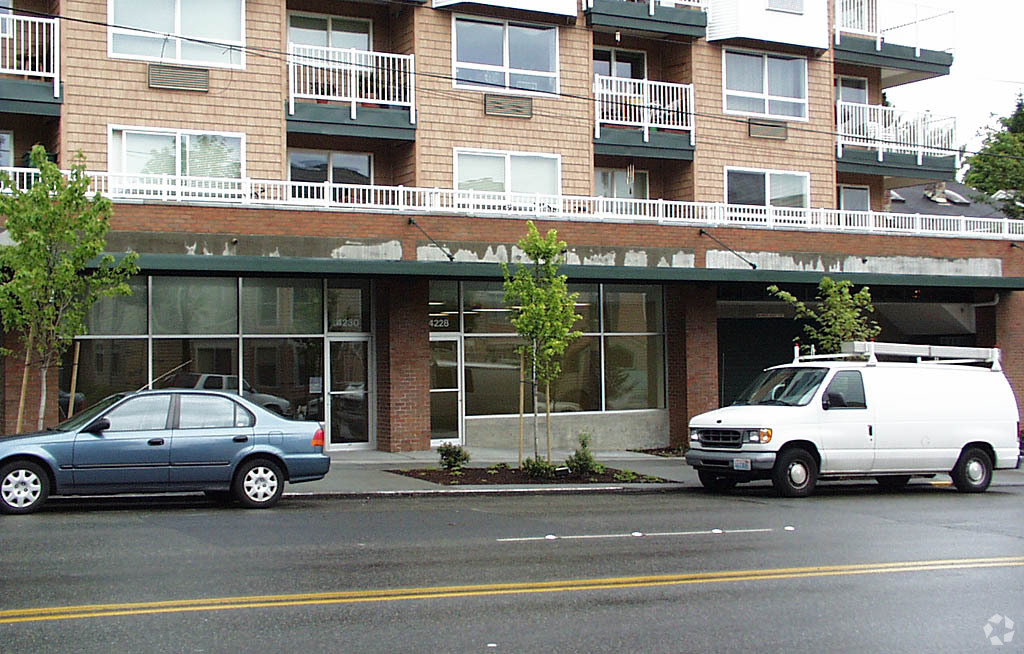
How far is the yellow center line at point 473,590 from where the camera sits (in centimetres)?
802

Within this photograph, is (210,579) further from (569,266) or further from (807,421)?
(569,266)

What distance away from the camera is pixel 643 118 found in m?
26.5

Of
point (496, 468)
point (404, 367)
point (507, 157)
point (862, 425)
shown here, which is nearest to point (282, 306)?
point (404, 367)

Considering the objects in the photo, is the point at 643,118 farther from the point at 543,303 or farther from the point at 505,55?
the point at 543,303

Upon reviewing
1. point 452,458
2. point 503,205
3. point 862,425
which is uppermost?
point 503,205

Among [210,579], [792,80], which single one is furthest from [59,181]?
[792,80]

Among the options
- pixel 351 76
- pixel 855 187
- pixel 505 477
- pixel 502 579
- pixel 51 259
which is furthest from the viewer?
pixel 855 187

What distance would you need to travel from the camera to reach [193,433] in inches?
555

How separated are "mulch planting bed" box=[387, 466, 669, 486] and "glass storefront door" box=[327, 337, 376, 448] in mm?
3413

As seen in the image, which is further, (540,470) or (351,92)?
(351,92)

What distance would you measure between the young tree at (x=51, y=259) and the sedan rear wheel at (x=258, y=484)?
3728 millimetres

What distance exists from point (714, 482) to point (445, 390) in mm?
6972

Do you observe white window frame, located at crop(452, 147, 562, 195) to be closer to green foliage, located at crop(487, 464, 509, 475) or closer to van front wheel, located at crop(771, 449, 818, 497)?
green foliage, located at crop(487, 464, 509, 475)

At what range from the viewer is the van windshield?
56.0 ft
